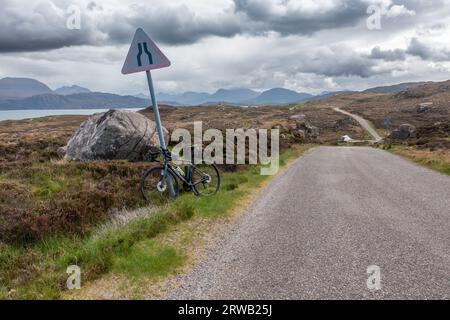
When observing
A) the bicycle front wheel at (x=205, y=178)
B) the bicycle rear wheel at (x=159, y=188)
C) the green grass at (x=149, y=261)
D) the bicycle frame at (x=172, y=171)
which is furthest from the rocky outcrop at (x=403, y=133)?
the green grass at (x=149, y=261)

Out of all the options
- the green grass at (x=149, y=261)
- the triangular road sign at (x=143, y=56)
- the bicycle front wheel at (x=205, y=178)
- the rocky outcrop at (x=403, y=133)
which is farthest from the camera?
the rocky outcrop at (x=403, y=133)

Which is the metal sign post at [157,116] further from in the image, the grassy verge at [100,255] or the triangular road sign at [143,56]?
the grassy verge at [100,255]

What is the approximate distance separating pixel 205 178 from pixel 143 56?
15.0ft

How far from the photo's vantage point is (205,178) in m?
12.6

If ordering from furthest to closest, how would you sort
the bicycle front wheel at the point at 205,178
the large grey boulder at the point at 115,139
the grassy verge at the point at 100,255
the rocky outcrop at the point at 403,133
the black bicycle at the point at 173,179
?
the rocky outcrop at the point at 403,133 → the large grey boulder at the point at 115,139 → the bicycle front wheel at the point at 205,178 → the black bicycle at the point at 173,179 → the grassy verge at the point at 100,255

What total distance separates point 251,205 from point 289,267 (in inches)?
215

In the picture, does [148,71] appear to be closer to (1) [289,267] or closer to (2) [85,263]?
(2) [85,263]

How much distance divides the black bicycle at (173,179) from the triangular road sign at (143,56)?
2.55m

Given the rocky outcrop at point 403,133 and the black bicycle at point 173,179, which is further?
the rocky outcrop at point 403,133

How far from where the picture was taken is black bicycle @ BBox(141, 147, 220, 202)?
11.5 meters

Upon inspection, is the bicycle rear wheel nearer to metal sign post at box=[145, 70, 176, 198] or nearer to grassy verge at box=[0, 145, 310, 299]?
metal sign post at box=[145, 70, 176, 198]

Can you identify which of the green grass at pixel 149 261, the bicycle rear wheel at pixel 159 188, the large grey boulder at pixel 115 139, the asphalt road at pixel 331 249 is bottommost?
the asphalt road at pixel 331 249

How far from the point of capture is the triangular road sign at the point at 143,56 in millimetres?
9922

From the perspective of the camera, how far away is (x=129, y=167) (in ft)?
49.0
